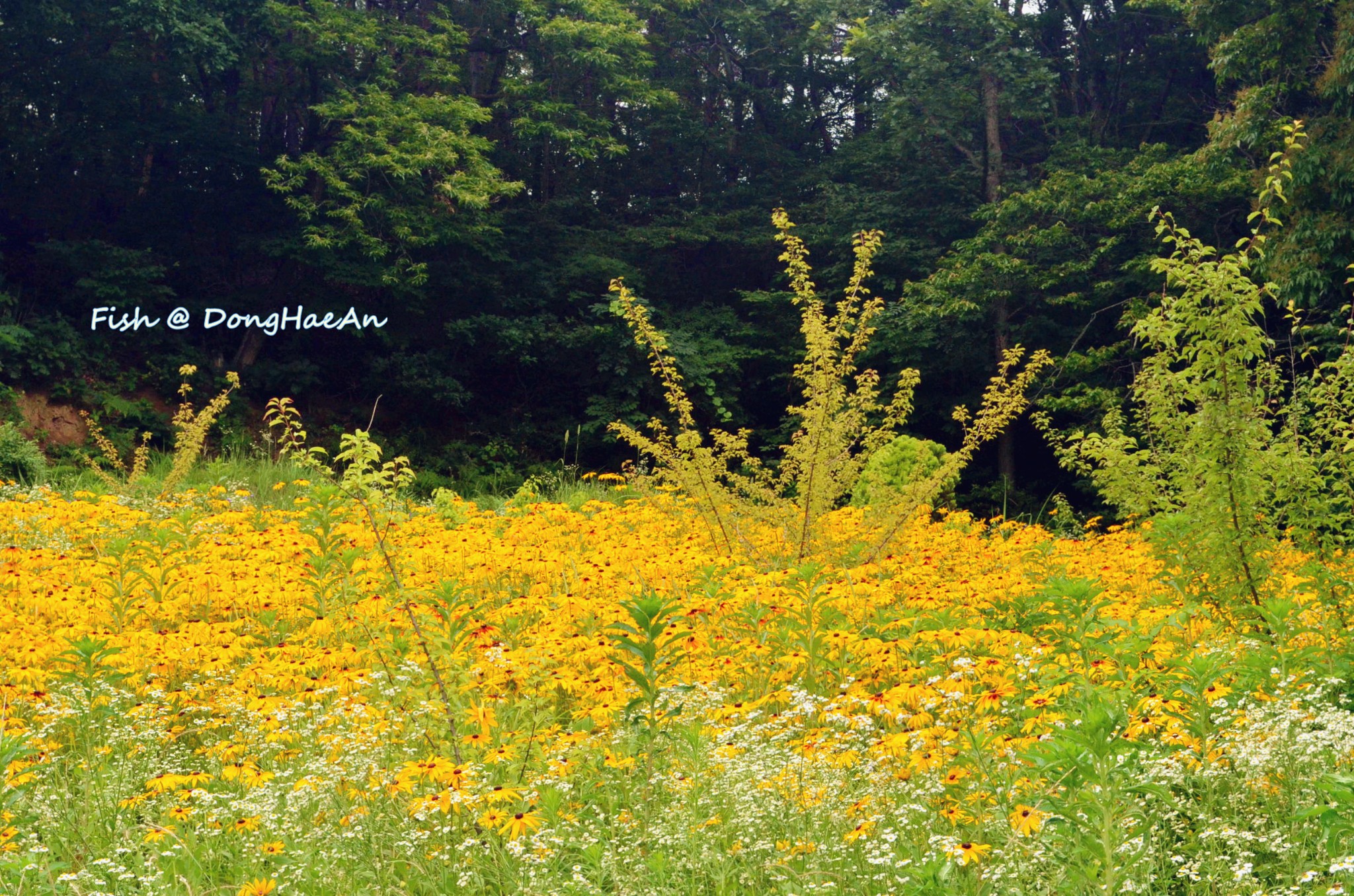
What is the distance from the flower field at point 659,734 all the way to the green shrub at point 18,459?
A: 719 cm

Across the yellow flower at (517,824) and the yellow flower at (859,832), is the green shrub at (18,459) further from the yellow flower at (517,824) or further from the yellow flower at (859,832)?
the yellow flower at (859,832)

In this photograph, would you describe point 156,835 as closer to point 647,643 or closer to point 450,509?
point 647,643

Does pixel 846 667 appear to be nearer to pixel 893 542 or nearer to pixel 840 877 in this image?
pixel 840 877

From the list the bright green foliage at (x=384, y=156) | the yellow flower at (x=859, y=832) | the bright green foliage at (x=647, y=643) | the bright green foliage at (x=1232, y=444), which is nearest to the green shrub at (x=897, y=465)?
the bright green foliage at (x=1232, y=444)

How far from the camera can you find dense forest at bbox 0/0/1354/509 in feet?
47.2

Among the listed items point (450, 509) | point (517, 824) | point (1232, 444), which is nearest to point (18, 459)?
point (450, 509)

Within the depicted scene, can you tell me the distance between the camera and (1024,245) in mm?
14453

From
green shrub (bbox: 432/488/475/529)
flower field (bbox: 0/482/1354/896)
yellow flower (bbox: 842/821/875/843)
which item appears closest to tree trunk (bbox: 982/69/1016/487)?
green shrub (bbox: 432/488/475/529)

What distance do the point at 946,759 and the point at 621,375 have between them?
13871 mm

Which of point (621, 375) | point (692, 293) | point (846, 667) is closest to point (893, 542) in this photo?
point (846, 667)

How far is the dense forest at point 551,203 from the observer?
14391 millimetres

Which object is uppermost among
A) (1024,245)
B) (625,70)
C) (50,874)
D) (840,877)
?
(625,70)

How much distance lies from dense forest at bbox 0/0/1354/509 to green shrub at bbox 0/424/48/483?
2332 mm

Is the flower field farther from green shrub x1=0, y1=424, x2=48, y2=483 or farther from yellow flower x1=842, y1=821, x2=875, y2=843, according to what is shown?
green shrub x1=0, y1=424, x2=48, y2=483
